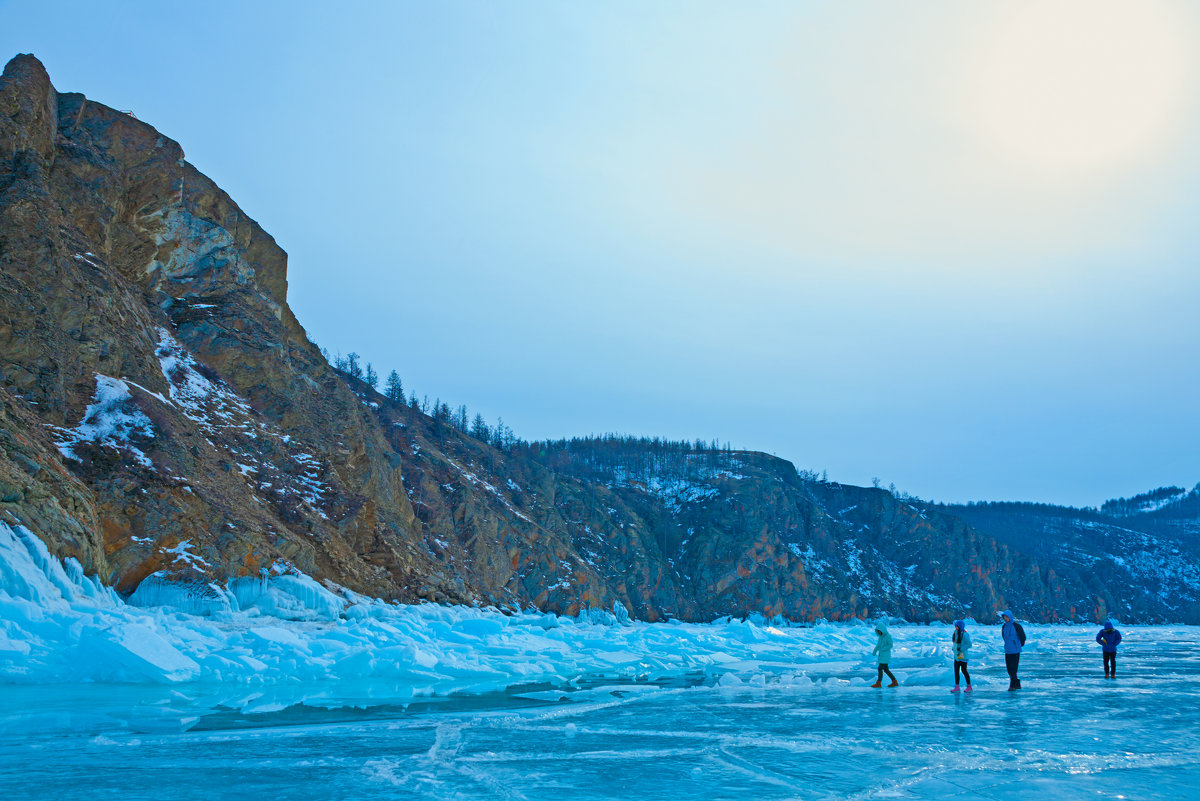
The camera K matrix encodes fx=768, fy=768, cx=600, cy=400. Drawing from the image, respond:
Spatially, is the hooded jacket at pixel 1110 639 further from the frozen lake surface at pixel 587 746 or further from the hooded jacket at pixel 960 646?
the hooded jacket at pixel 960 646

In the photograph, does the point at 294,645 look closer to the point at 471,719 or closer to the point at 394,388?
the point at 471,719

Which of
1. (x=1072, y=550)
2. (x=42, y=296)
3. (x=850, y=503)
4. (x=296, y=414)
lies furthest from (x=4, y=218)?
(x=1072, y=550)

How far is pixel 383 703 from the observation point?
13.7 metres

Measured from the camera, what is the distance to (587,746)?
959 centimetres

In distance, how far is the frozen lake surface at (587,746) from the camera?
6.97m

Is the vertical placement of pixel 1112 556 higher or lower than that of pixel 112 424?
higher

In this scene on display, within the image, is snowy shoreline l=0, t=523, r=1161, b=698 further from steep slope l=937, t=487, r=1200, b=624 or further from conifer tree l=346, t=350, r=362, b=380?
steep slope l=937, t=487, r=1200, b=624

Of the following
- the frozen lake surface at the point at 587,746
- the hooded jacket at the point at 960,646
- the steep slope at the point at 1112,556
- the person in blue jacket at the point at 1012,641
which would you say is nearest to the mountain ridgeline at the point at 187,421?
the frozen lake surface at the point at 587,746

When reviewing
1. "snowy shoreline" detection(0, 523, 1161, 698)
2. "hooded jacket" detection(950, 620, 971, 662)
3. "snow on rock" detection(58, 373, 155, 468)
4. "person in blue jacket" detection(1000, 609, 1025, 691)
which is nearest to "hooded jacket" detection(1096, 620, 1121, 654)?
"snowy shoreline" detection(0, 523, 1161, 698)

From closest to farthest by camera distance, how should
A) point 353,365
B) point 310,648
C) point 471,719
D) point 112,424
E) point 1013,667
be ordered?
point 471,719 < point 1013,667 < point 310,648 < point 112,424 < point 353,365

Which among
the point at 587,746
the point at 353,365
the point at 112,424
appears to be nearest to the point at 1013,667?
the point at 587,746

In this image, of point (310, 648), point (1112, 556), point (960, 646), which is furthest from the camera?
point (1112, 556)

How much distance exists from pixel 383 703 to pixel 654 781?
306 inches

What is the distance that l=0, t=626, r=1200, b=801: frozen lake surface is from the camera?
6.97 meters
